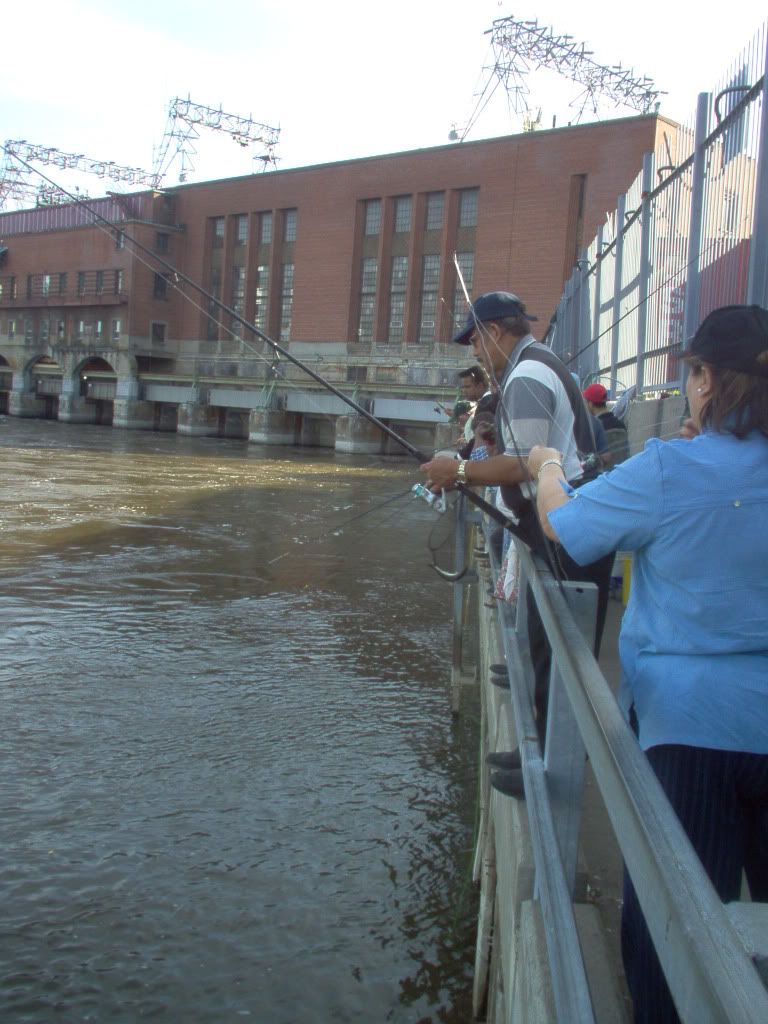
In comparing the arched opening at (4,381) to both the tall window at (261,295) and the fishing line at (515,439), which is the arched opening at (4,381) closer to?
the tall window at (261,295)

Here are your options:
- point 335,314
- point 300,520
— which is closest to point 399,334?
A: point 335,314

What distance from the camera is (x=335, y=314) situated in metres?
58.6

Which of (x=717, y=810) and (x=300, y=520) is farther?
(x=300, y=520)

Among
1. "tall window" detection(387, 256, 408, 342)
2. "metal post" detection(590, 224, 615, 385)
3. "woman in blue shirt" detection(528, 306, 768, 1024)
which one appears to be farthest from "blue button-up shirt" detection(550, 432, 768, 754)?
"tall window" detection(387, 256, 408, 342)

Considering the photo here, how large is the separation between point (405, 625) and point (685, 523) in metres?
8.70

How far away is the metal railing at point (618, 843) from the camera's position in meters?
0.98

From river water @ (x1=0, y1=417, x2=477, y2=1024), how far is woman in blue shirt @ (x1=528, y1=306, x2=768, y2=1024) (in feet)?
7.03

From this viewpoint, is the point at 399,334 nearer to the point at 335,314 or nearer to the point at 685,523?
the point at 335,314

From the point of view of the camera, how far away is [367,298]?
58.0 meters

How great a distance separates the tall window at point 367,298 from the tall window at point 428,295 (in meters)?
3.24

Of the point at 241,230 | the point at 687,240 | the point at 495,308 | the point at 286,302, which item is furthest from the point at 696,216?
the point at 241,230

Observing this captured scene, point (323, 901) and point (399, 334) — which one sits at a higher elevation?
point (399, 334)

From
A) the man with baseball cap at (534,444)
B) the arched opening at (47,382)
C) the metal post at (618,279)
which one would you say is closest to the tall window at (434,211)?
the arched opening at (47,382)

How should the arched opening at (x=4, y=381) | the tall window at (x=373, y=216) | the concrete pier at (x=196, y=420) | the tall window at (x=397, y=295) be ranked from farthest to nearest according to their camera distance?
1. the arched opening at (x=4, y=381)
2. the tall window at (x=373, y=216)
3. the tall window at (x=397, y=295)
4. the concrete pier at (x=196, y=420)
